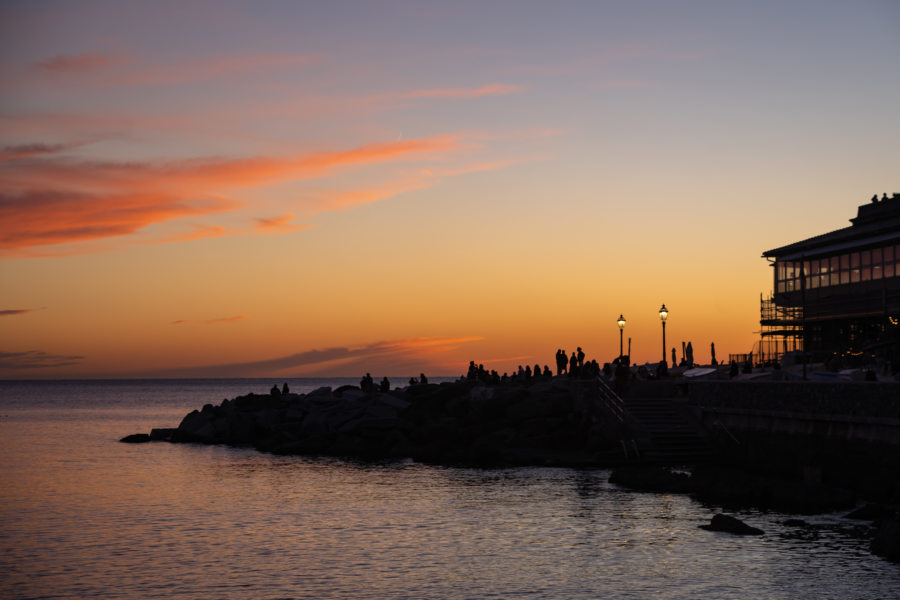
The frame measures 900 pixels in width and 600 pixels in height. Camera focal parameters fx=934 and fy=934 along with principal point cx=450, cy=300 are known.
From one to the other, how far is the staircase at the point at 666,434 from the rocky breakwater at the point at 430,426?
1.77 meters

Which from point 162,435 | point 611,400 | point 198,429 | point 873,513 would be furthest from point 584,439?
point 162,435

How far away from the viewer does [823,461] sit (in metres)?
33.1

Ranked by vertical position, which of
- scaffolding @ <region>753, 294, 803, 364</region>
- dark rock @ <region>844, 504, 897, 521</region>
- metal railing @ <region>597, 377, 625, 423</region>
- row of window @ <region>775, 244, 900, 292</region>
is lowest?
dark rock @ <region>844, 504, 897, 521</region>

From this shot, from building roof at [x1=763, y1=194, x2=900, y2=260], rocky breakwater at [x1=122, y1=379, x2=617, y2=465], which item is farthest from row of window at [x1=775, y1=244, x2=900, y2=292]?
rocky breakwater at [x1=122, y1=379, x2=617, y2=465]

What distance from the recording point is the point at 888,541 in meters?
23.5

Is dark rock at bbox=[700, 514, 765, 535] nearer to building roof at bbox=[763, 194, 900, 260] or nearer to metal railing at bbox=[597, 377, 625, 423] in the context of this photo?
metal railing at bbox=[597, 377, 625, 423]

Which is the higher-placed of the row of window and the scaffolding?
the row of window

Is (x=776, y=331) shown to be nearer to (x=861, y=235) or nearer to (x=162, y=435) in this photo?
(x=861, y=235)

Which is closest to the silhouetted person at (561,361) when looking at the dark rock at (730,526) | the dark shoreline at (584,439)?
the dark shoreline at (584,439)

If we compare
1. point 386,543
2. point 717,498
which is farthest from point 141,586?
point 717,498

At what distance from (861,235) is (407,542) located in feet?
122

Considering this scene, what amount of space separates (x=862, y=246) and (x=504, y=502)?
100.0 ft

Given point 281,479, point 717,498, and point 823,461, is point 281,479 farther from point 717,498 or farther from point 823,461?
point 823,461

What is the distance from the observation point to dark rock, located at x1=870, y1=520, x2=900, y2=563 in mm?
23219
